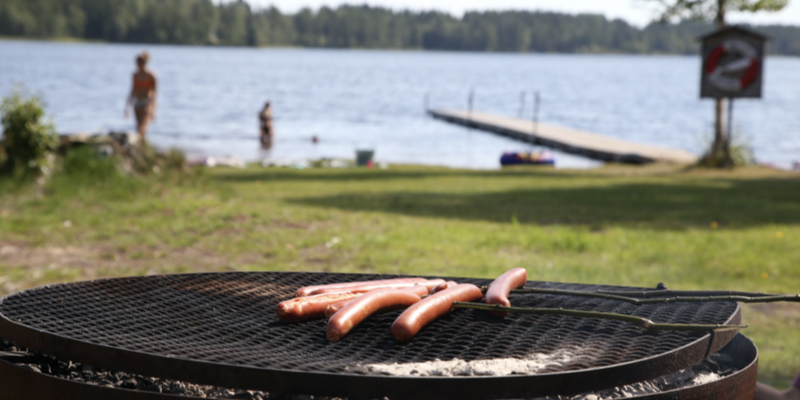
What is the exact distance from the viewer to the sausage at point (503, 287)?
2092mm

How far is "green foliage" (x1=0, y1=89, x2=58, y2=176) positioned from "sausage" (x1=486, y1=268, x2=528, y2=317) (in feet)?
27.3

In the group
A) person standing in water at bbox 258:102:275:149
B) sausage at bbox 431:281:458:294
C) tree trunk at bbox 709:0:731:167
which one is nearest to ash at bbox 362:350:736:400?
sausage at bbox 431:281:458:294

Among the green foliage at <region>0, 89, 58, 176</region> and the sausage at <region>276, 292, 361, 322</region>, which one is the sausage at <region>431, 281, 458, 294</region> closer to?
the sausage at <region>276, 292, 361, 322</region>

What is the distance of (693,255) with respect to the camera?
23.5ft

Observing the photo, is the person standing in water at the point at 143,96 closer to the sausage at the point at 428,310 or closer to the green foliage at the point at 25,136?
the green foliage at the point at 25,136

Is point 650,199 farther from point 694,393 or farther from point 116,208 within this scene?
point 694,393

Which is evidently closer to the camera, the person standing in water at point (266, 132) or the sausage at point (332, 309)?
the sausage at point (332, 309)

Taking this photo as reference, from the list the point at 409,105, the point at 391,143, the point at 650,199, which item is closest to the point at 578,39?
the point at 409,105

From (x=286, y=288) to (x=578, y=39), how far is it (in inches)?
7689

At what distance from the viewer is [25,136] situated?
29.5 feet

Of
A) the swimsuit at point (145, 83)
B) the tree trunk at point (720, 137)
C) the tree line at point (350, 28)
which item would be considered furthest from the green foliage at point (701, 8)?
the tree line at point (350, 28)

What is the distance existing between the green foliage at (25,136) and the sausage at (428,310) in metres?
8.37

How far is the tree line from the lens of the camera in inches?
5295

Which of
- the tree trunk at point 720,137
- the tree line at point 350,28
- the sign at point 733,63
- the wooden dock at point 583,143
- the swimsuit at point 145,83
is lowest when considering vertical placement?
the wooden dock at point 583,143
